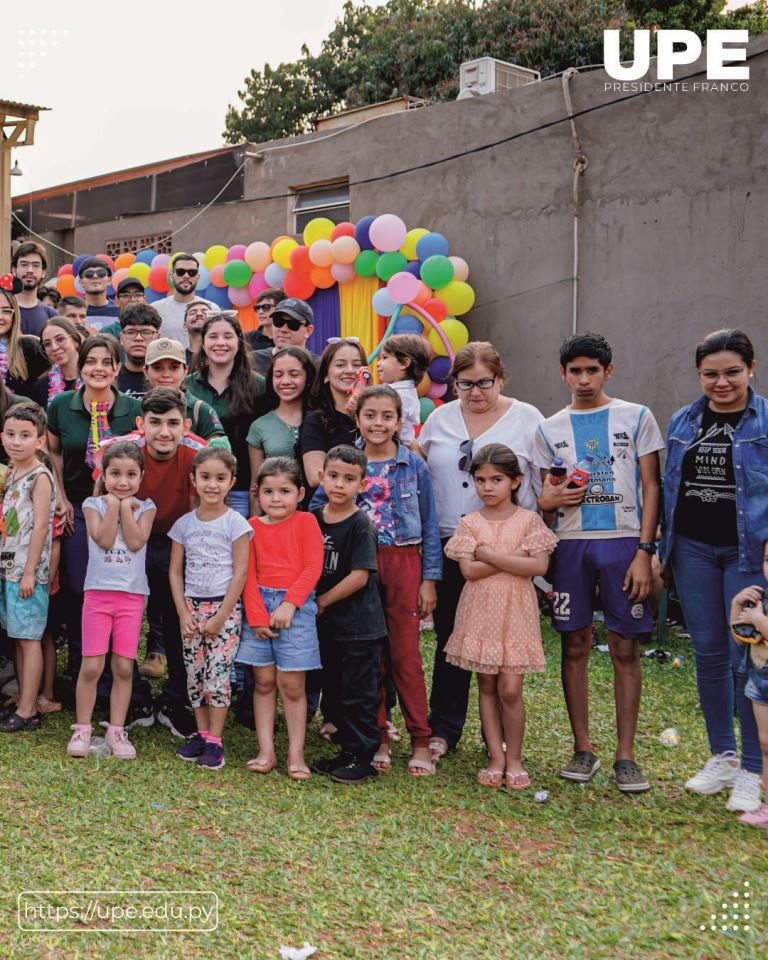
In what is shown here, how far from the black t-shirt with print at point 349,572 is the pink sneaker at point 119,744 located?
1005 mm

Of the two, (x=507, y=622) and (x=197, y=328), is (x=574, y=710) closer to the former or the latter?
(x=507, y=622)

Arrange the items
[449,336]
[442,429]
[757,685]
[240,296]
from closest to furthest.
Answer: [757,685] → [442,429] → [449,336] → [240,296]

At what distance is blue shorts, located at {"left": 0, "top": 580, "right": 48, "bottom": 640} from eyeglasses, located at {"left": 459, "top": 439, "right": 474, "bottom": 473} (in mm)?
2052

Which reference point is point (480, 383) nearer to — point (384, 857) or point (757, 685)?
point (757, 685)

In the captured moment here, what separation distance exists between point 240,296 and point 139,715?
6852 mm

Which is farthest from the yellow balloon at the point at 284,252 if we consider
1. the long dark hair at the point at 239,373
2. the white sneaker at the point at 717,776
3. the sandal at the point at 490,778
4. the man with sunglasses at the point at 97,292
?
the white sneaker at the point at 717,776

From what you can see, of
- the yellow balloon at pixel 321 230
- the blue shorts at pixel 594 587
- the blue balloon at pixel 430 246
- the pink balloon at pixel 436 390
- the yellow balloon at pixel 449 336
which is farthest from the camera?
the yellow balloon at pixel 321 230

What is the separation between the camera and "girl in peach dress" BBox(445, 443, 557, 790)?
407 cm

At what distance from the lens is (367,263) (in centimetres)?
987

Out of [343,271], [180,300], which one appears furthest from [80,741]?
[343,271]

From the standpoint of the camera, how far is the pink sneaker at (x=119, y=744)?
4.28 meters

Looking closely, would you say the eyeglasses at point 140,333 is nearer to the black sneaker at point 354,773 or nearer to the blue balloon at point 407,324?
the black sneaker at point 354,773

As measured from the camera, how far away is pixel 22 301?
6.55 m

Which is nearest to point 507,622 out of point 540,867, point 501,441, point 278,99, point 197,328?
point 501,441
